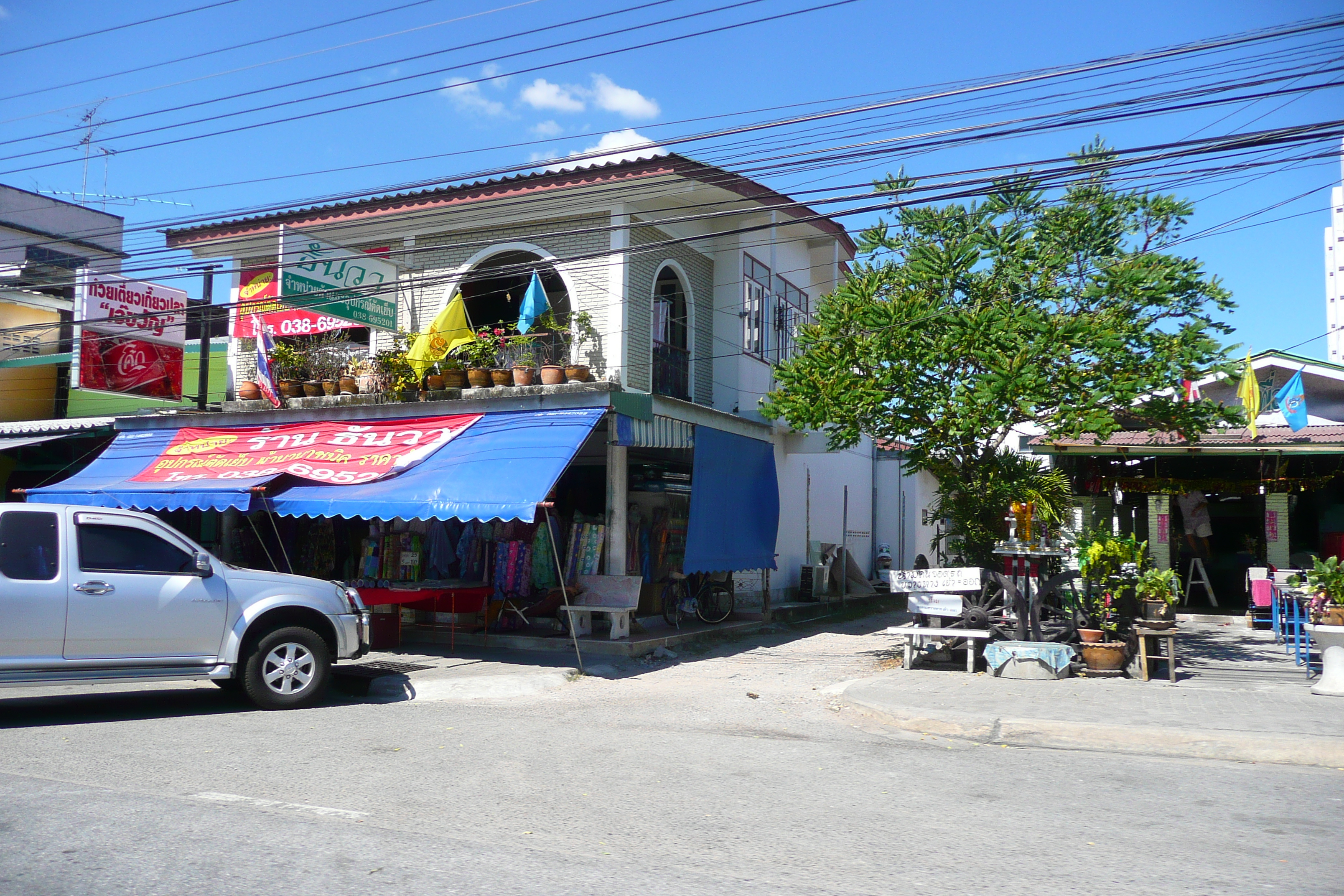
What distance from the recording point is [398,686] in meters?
11.2

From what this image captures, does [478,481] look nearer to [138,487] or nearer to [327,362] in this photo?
[138,487]

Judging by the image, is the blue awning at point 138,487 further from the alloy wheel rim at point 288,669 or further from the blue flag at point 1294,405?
the blue flag at point 1294,405

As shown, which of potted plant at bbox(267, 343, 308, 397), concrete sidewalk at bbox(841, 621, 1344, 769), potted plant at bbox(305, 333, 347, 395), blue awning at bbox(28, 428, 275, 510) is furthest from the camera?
potted plant at bbox(267, 343, 308, 397)

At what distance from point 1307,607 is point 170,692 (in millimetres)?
12737

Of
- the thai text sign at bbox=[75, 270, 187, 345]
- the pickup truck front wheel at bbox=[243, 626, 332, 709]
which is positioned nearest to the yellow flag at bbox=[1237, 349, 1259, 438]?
the pickup truck front wheel at bbox=[243, 626, 332, 709]

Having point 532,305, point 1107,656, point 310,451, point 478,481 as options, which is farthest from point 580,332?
point 1107,656

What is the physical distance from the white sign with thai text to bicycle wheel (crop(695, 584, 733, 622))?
4293mm

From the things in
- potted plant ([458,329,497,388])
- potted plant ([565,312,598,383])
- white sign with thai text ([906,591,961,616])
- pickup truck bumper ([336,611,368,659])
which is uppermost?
potted plant ([565,312,598,383])

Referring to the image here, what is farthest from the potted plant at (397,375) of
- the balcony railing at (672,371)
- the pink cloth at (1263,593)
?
the pink cloth at (1263,593)

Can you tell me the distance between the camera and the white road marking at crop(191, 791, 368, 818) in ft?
18.4

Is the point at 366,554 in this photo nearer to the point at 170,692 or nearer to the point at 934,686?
the point at 170,692

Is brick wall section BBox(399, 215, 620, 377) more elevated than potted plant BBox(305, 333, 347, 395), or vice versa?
brick wall section BBox(399, 215, 620, 377)

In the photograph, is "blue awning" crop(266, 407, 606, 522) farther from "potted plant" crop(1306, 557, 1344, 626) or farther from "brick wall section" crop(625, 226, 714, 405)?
"potted plant" crop(1306, 557, 1344, 626)

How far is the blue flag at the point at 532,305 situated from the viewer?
1450cm
